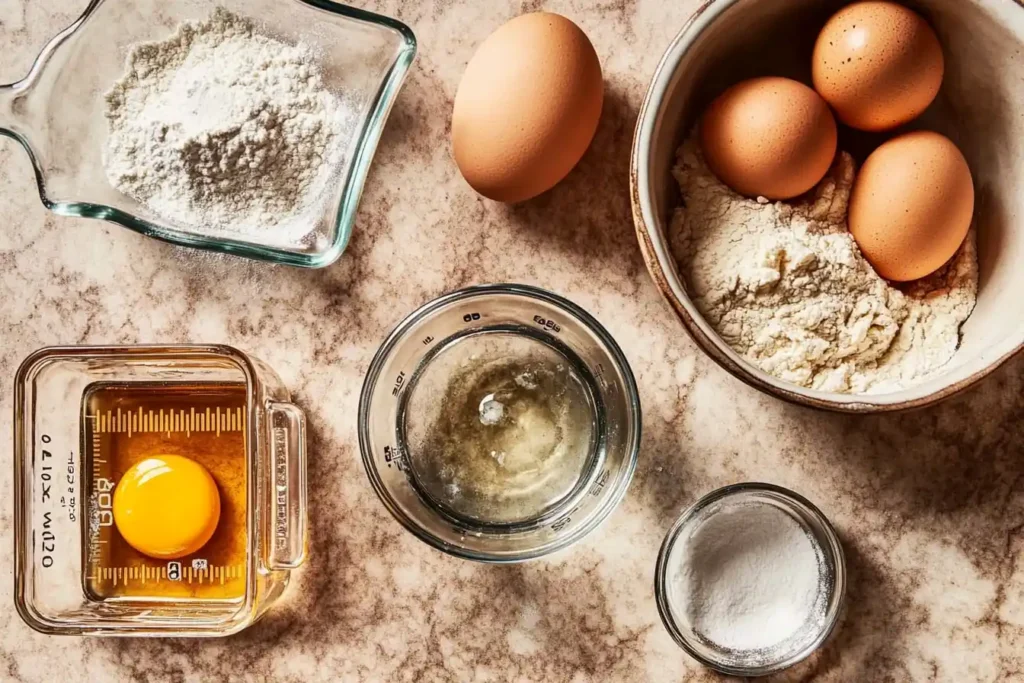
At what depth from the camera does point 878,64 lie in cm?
77

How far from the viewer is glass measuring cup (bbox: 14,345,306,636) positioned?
93 cm

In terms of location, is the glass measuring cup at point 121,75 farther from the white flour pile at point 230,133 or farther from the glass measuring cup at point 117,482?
the glass measuring cup at point 117,482

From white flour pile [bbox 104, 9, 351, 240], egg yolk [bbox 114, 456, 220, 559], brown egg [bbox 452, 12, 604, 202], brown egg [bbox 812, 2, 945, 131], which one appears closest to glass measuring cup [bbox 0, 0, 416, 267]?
white flour pile [bbox 104, 9, 351, 240]

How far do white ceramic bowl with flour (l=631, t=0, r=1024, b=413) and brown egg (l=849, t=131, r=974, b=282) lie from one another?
6 cm

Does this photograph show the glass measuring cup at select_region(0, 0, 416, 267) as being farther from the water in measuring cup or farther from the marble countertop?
the water in measuring cup

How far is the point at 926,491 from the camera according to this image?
932mm

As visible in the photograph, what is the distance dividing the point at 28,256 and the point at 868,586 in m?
0.93

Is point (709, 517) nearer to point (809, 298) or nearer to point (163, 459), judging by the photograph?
point (809, 298)

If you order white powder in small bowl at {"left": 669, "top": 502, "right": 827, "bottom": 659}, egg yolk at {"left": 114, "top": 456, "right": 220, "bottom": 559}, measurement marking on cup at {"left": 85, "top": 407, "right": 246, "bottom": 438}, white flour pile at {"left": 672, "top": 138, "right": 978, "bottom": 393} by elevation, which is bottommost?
white powder in small bowl at {"left": 669, "top": 502, "right": 827, "bottom": 659}

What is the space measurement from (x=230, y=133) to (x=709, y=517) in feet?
1.91

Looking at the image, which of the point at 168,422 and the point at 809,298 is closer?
the point at 809,298

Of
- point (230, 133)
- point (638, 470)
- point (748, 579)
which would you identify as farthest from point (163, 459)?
point (748, 579)

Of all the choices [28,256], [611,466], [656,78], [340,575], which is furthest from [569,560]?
[28,256]

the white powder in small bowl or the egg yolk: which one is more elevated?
the egg yolk
